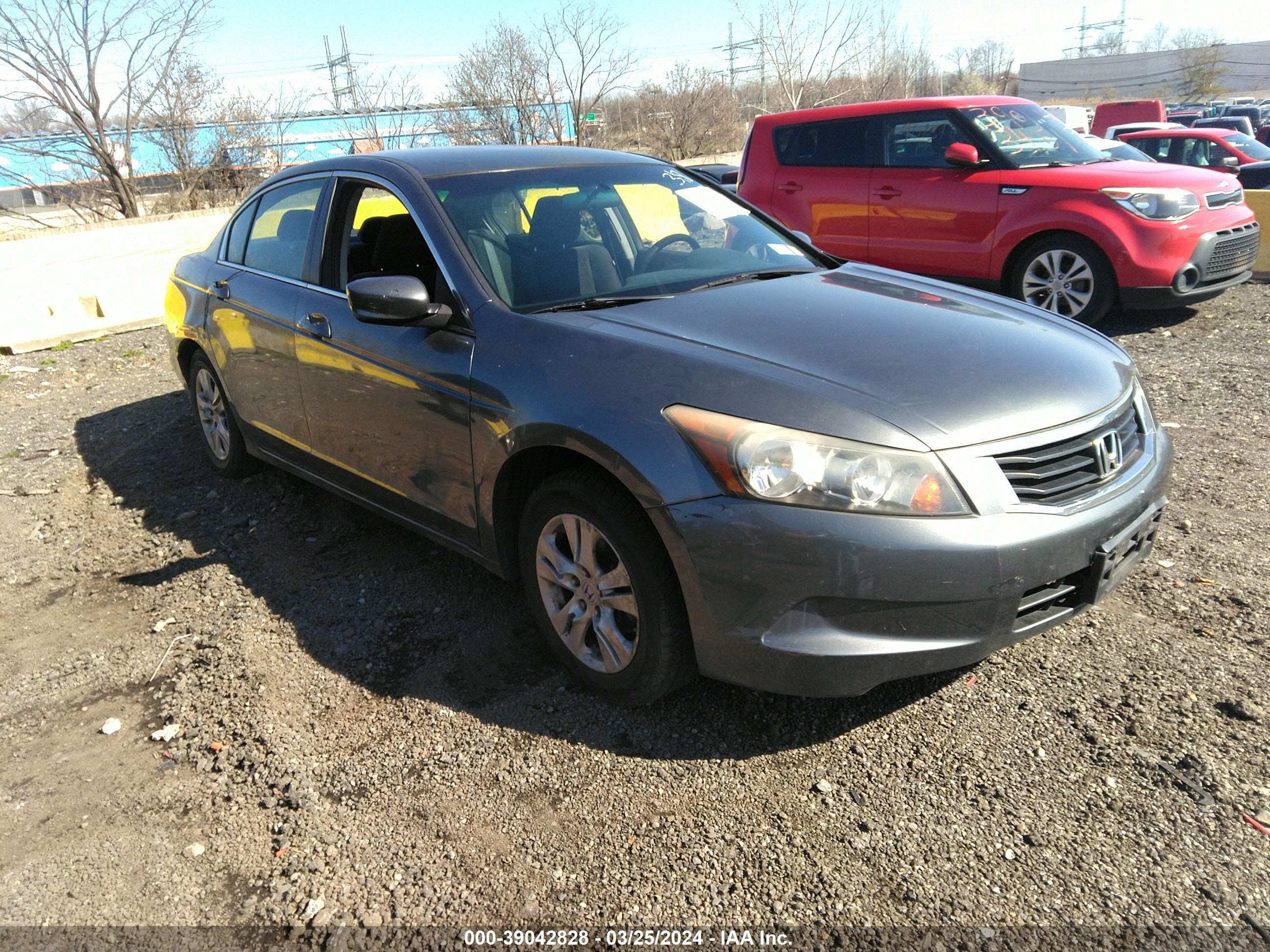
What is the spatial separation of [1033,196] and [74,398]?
781 cm

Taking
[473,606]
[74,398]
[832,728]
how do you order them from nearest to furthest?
[832,728] → [473,606] → [74,398]

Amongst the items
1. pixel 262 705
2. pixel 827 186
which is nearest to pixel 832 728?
pixel 262 705

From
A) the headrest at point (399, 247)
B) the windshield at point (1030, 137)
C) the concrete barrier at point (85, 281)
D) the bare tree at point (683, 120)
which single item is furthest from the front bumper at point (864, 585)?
the bare tree at point (683, 120)

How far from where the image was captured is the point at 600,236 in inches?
143

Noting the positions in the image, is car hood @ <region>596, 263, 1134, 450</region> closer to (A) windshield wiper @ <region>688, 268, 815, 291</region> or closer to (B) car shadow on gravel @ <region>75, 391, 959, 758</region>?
(A) windshield wiper @ <region>688, 268, 815, 291</region>

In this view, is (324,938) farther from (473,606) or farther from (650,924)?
(473,606)

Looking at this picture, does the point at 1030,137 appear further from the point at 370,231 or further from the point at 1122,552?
the point at 1122,552

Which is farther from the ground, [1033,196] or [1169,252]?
Answer: [1033,196]

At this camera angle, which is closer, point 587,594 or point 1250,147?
point 587,594

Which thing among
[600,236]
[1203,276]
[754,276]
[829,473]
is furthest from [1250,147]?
[829,473]

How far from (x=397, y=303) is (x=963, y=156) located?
19.7 ft

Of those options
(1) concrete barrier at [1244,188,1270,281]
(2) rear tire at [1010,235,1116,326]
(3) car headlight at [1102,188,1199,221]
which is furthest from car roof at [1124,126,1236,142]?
(2) rear tire at [1010,235,1116,326]

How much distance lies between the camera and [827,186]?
28.2 feet

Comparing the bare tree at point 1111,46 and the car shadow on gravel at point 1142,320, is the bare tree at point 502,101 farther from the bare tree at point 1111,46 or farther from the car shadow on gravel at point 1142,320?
the bare tree at point 1111,46
